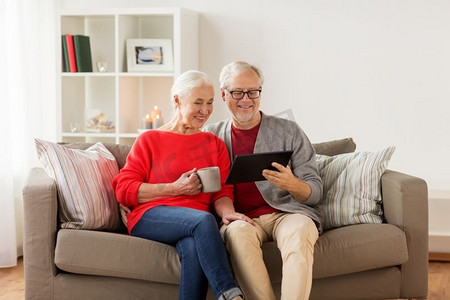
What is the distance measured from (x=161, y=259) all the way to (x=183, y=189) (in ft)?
0.93

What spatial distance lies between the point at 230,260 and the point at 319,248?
14.4 inches

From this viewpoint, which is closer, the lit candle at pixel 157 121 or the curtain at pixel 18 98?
the curtain at pixel 18 98

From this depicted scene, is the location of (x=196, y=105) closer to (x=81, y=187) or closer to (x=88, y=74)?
(x=81, y=187)

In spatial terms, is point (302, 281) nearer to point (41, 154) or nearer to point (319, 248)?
point (319, 248)

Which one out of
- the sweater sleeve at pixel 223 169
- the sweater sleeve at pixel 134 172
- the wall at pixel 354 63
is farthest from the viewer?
the wall at pixel 354 63

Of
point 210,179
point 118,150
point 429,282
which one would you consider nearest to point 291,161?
point 210,179

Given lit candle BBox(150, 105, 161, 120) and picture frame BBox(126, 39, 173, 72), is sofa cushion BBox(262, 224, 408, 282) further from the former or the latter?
picture frame BBox(126, 39, 173, 72)

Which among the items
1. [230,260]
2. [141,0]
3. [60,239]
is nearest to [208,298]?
[230,260]

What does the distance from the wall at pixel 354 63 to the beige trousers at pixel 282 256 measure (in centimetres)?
182

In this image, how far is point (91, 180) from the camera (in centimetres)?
301

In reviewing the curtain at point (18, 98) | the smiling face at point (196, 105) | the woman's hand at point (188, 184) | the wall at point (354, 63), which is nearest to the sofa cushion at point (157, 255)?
the woman's hand at point (188, 184)

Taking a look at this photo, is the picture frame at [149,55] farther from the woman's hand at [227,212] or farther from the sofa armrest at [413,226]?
the sofa armrest at [413,226]

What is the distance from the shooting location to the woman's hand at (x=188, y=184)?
9.23 feet

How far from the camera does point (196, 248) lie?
2.66 m
